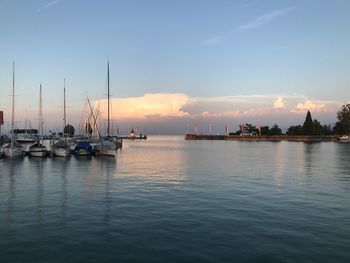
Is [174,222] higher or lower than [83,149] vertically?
lower

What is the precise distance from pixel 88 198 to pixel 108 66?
5681 cm

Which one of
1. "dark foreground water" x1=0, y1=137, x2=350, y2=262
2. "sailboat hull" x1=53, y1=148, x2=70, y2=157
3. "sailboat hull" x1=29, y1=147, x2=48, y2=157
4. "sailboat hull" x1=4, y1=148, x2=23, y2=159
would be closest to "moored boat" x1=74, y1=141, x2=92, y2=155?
"sailboat hull" x1=53, y1=148, x2=70, y2=157

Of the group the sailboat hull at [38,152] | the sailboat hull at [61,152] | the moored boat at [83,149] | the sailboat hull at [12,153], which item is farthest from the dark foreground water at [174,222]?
the moored boat at [83,149]

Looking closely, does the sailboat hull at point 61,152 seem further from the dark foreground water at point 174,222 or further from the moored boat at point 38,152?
the dark foreground water at point 174,222

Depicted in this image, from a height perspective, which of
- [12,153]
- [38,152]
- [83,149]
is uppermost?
[83,149]

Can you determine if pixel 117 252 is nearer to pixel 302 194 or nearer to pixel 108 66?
pixel 302 194

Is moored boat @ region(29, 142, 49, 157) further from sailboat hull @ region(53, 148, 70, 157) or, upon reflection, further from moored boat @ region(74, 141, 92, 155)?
moored boat @ region(74, 141, 92, 155)

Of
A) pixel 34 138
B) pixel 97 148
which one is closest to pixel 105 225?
pixel 97 148

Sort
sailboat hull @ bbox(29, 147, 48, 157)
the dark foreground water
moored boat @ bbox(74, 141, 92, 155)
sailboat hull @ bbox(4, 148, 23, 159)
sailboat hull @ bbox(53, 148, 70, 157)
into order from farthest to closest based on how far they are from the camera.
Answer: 1. moored boat @ bbox(74, 141, 92, 155)
2. sailboat hull @ bbox(53, 148, 70, 157)
3. sailboat hull @ bbox(29, 147, 48, 157)
4. sailboat hull @ bbox(4, 148, 23, 159)
5. the dark foreground water

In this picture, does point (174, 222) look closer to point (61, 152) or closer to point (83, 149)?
point (61, 152)

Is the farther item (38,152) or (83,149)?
(83,149)

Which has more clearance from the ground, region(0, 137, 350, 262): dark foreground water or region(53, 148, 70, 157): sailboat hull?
region(53, 148, 70, 157): sailboat hull

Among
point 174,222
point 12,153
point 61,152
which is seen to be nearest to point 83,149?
point 61,152

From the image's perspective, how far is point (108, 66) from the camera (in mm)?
79438
